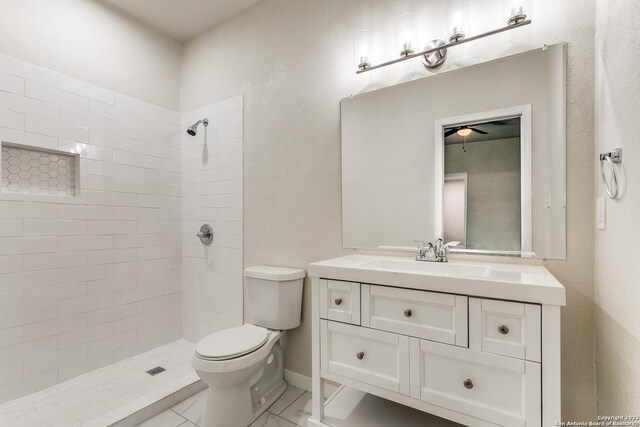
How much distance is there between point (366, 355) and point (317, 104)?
1.50 metres

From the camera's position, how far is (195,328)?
2.64 metres

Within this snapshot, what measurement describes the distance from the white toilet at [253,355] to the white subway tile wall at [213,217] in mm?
461

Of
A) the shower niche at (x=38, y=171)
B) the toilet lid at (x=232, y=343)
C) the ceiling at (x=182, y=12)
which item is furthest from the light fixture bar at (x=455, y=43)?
the shower niche at (x=38, y=171)

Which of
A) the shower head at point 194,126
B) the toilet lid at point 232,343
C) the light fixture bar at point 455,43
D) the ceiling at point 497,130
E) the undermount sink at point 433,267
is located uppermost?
the light fixture bar at point 455,43

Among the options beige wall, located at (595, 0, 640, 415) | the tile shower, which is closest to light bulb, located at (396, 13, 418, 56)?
beige wall, located at (595, 0, 640, 415)

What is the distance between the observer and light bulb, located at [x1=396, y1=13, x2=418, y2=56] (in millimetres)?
1584

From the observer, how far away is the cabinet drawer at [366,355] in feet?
4.13

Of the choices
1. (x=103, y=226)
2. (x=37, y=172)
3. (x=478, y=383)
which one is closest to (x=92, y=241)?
(x=103, y=226)

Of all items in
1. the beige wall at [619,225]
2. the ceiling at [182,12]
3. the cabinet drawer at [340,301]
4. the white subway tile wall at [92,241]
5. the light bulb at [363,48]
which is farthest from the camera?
the ceiling at [182,12]

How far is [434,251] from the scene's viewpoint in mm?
1568

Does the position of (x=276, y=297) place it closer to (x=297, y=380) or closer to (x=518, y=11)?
(x=297, y=380)

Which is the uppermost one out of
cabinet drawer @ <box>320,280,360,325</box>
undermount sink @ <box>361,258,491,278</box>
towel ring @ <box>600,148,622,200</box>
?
towel ring @ <box>600,148,622,200</box>

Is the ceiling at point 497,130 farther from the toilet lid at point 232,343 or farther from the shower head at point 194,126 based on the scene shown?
the shower head at point 194,126

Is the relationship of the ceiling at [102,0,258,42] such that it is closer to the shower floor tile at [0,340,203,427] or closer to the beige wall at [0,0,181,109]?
the beige wall at [0,0,181,109]
